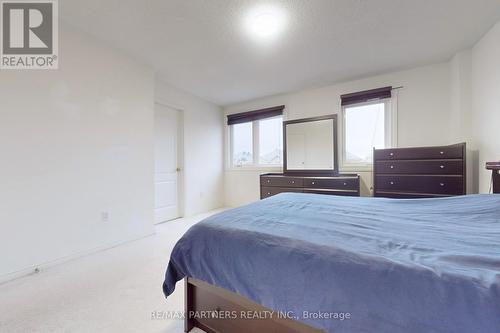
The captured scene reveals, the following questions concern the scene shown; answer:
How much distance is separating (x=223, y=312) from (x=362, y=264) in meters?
0.81

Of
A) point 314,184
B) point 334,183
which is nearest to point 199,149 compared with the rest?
point 314,184

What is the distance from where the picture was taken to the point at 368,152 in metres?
3.52

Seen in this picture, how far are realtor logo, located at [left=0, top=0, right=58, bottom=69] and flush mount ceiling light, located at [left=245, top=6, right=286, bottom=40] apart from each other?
69.9 inches

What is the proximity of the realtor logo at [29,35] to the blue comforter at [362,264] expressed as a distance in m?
2.36

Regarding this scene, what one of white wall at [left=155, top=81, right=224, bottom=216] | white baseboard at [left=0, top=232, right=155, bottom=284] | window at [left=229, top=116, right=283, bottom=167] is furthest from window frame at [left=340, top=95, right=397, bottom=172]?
white baseboard at [left=0, top=232, right=155, bottom=284]

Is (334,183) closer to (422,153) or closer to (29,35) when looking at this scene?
(422,153)

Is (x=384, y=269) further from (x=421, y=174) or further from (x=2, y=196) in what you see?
(x=2, y=196)

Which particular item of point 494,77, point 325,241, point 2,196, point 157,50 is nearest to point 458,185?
point 494,77

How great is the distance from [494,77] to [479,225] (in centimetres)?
211

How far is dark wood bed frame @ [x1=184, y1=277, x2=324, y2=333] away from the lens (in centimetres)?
96

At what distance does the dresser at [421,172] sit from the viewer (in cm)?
252

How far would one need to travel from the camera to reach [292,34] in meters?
2.34

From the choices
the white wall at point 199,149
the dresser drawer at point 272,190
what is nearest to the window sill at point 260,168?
the white wall at point 199,149

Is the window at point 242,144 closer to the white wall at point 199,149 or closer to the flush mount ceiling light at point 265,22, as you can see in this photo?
the white wall at point 199,149
